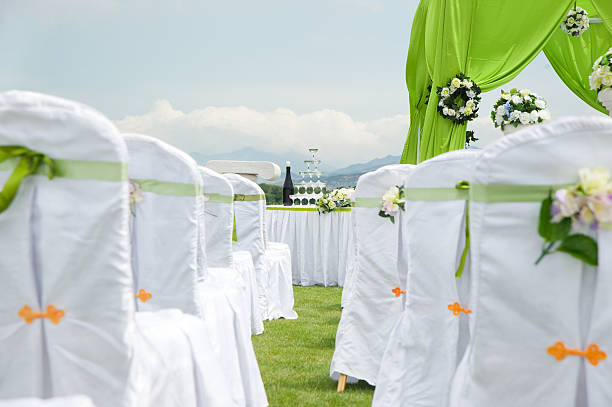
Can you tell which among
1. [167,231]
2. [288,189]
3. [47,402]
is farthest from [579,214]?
[288,189]

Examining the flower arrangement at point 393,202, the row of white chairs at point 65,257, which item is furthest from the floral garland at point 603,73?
the row of white chairs at point 65,257

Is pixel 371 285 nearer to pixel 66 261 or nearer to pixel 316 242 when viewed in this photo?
pixel 66 261

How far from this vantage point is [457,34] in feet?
18.7

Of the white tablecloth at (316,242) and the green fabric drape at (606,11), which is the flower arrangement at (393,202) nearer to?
the white tablecloth at (316,242)

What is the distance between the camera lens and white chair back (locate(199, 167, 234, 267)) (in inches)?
120

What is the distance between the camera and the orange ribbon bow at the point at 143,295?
1915mm

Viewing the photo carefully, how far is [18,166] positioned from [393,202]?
1.80 meters

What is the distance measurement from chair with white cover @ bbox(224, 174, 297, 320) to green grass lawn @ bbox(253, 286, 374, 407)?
17 cm

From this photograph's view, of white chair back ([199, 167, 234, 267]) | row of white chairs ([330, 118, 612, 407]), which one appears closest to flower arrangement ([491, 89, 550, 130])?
white chair back ([199, 167, 234, 267])

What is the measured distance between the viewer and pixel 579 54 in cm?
732

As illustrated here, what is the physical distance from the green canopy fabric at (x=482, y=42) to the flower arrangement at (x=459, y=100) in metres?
0.13

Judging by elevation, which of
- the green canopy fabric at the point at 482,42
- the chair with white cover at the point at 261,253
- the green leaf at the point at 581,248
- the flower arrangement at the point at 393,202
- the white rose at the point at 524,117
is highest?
the green canopy fabric at the point at 482,42

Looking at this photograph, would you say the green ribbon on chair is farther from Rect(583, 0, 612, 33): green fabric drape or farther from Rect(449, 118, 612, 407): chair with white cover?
Rect(583, 0, 612, 33): green fabric drape

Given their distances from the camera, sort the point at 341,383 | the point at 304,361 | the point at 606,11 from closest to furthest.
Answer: the point at 341,383 < the point at 304,361 < the point at 606,11
